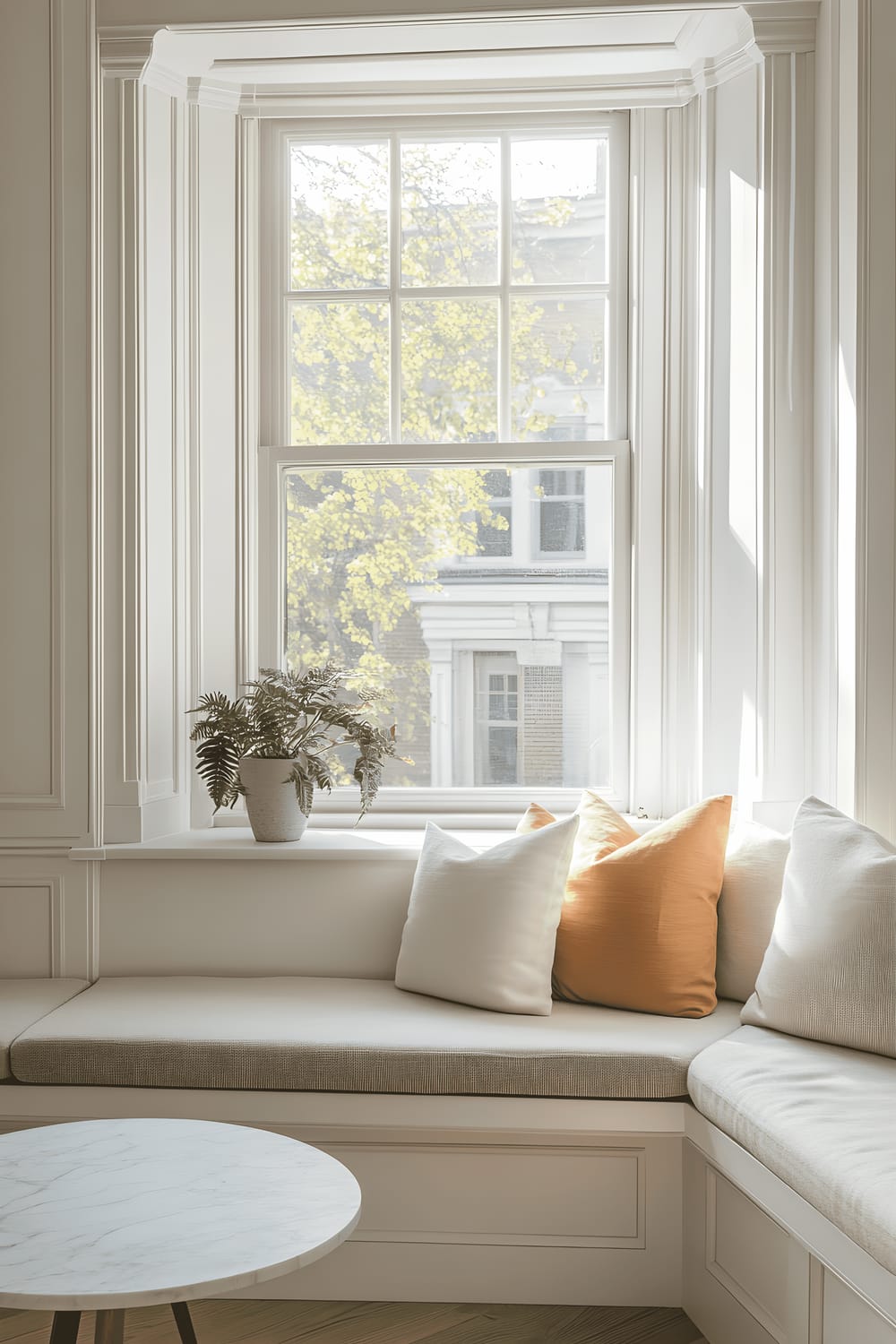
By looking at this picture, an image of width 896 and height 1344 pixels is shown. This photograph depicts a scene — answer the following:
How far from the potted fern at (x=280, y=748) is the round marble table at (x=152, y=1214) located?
1029 mm

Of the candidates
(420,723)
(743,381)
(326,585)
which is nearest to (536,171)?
(743,381)

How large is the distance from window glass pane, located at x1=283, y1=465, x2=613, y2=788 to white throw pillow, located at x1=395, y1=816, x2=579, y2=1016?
2.21 feet

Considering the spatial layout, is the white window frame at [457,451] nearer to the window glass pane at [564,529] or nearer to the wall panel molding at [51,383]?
the window glass pane at [564,529]

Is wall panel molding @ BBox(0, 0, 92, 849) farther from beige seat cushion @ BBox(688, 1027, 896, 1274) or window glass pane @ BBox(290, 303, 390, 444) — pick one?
beige seat cushion @ BBox(688, 1027, 896, 1274)

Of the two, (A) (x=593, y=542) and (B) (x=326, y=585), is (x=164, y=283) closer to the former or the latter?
(B) (x=326, y=585)

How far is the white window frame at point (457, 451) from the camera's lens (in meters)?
3.08

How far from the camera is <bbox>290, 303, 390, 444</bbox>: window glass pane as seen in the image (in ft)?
10.3

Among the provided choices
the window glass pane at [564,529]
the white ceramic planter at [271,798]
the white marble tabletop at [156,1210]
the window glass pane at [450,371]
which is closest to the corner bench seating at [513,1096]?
the white marble tabletop at [156,1210]

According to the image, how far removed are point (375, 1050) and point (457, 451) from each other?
1.73m

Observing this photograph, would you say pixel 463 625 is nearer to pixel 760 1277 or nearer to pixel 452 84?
pixel 452 84

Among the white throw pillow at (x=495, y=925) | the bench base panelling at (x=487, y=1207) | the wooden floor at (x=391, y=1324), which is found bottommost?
the wooden floor at (x=391, y=1324)

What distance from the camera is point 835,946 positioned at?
2.04m

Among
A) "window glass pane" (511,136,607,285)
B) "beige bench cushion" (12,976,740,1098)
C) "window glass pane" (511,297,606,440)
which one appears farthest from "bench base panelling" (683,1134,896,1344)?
"window glass pane" (511,136,607,285)

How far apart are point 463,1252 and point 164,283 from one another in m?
2.55
